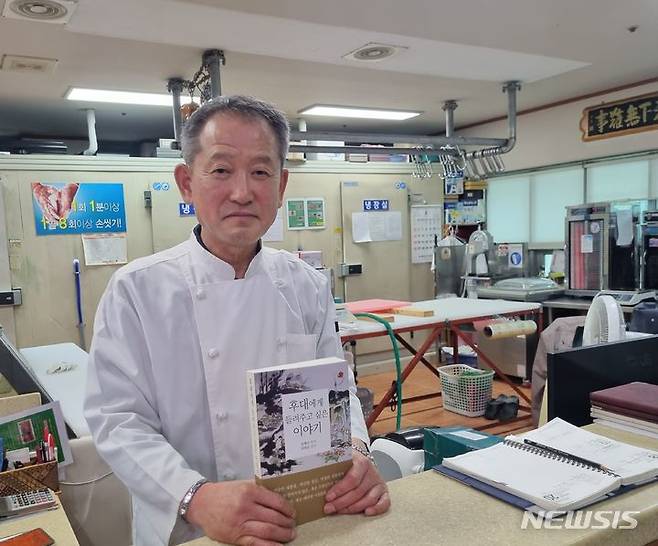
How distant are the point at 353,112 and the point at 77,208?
269 centimetres

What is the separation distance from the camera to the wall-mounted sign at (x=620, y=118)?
4871 millimetres

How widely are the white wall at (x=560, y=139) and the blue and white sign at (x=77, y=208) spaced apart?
3.66 m

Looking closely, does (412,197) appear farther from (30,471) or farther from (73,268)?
(30,471)

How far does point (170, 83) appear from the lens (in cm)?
417

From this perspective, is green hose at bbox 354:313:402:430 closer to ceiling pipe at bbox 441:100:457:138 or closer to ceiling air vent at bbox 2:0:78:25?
ceiling pipe at bbox 441:100:457:138

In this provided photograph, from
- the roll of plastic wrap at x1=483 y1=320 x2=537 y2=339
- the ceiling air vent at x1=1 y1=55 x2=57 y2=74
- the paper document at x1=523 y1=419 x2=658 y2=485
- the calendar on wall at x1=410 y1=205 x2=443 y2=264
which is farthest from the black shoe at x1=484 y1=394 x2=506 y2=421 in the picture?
the ceiling air vent at x1=1 y1=55 x2=57 y2=74

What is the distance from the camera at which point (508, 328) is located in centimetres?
397

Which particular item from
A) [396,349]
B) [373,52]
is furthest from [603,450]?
[373,52]

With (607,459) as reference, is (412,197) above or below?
above

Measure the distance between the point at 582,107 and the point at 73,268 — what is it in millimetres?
4726

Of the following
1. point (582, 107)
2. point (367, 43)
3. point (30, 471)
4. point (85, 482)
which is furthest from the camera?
point (582, 107)

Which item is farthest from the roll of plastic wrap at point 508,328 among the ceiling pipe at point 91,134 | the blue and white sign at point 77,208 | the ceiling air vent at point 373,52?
the ceiling pipe at point 91,134

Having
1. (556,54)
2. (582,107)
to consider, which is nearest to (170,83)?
(556,54)

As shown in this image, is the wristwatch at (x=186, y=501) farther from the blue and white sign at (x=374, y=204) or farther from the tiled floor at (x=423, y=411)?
the blue and white sign at (x=374, y=204)
